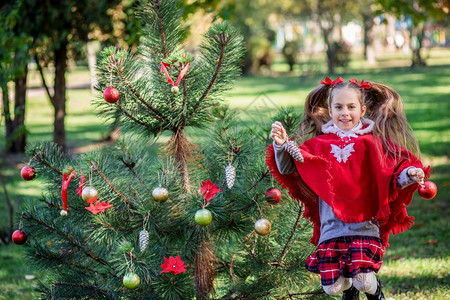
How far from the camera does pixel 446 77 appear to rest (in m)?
22.3

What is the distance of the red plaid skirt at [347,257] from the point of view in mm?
2732

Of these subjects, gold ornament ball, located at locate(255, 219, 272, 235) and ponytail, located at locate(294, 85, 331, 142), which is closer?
gold ornament ball, located at locate(255, 219, 272, 235)

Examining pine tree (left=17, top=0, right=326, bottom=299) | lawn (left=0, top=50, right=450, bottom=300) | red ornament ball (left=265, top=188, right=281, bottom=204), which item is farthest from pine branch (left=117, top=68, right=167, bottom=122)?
red ornament ball (left=265, top=188, right=281, bottom=204)

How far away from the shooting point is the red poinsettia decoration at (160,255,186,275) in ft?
9.12

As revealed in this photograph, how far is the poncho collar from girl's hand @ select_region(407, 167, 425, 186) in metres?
0.36

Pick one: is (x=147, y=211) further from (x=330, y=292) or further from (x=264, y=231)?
(x=330, y=292)

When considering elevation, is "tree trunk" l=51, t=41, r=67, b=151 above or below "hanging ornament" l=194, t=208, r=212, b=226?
above

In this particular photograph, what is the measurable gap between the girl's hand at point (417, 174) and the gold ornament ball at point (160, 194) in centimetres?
117

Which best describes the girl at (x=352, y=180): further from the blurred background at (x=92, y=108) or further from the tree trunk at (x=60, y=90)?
the tree trunk at (x=60, y=90)

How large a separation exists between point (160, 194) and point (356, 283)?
107 centimetres

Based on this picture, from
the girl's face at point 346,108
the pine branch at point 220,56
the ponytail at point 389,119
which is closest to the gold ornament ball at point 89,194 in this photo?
the pine branch at point 220,56

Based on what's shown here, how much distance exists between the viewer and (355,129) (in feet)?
9.52

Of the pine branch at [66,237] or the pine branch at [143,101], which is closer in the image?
the pine branch at [143,101]

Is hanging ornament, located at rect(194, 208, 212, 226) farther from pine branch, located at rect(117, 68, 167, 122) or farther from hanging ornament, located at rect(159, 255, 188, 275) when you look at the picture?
pine branch, located at rect(117, 68, 167, 122)
